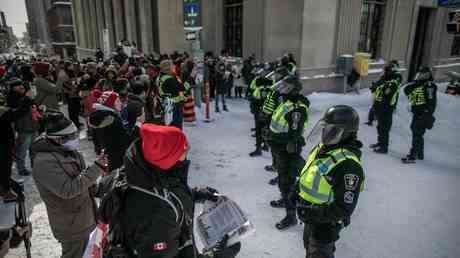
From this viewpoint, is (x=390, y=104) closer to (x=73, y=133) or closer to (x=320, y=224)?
(x=320, y=224)

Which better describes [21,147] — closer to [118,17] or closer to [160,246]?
[160,246]

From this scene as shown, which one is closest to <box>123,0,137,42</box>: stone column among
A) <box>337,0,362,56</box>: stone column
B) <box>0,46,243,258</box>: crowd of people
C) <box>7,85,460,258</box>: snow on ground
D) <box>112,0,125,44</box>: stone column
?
<box>112,0,125,44</box>: stone column

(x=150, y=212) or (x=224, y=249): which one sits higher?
(x=150, y=212)

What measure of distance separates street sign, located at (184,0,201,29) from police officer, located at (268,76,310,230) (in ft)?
13.9

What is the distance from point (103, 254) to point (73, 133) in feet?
4.00

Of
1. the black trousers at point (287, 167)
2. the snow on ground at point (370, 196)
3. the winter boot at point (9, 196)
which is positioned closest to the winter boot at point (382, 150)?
the snow on ground at point (370, 196)

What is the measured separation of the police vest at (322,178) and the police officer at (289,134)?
65.2 inches

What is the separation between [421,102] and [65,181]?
6566mm

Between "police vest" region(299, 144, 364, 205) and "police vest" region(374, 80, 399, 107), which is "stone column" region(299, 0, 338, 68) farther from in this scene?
"police vest" region(299, 144, 364, 205)

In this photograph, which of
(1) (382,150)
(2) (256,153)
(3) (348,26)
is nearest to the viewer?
(2) (256,153)

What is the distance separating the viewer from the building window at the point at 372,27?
13.4 metres

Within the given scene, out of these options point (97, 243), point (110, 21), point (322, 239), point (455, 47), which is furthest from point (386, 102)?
point (110, 21)

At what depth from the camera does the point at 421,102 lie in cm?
616

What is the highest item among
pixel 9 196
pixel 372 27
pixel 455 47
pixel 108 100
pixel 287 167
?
pixel 372 27
